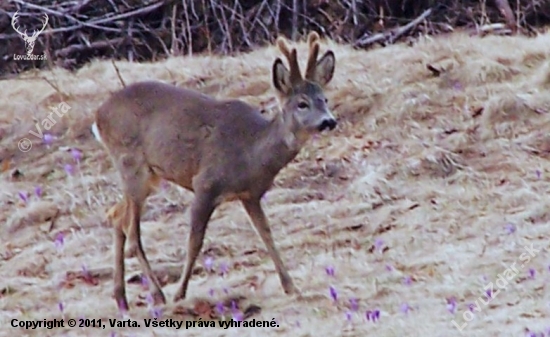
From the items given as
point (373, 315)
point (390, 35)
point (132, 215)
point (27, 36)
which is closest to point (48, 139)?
point (27, 36)

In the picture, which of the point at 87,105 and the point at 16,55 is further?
the point at 16,55

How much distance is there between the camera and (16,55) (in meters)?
13.7

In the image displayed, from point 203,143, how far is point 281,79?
61 centimetres

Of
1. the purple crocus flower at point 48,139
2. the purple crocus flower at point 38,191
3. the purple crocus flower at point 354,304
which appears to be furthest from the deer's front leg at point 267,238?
the purple crocus flower at point 48,139

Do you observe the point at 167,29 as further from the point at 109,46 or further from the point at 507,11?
the point at 507,11

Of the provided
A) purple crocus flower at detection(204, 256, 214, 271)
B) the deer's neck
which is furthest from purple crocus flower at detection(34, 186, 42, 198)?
the deer's neck

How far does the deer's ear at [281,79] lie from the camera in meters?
7.10

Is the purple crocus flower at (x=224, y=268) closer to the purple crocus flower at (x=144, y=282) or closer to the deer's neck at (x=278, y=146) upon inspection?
the purple crocus flower at (x=144, y=282)

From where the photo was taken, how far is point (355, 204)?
8.99m

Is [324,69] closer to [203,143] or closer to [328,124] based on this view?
[328,124]

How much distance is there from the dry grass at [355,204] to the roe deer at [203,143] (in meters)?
0.43

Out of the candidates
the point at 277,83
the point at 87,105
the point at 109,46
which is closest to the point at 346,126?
the point at 87,105

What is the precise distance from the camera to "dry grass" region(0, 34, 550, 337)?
7.29m

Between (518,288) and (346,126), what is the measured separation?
3358 millimetres
